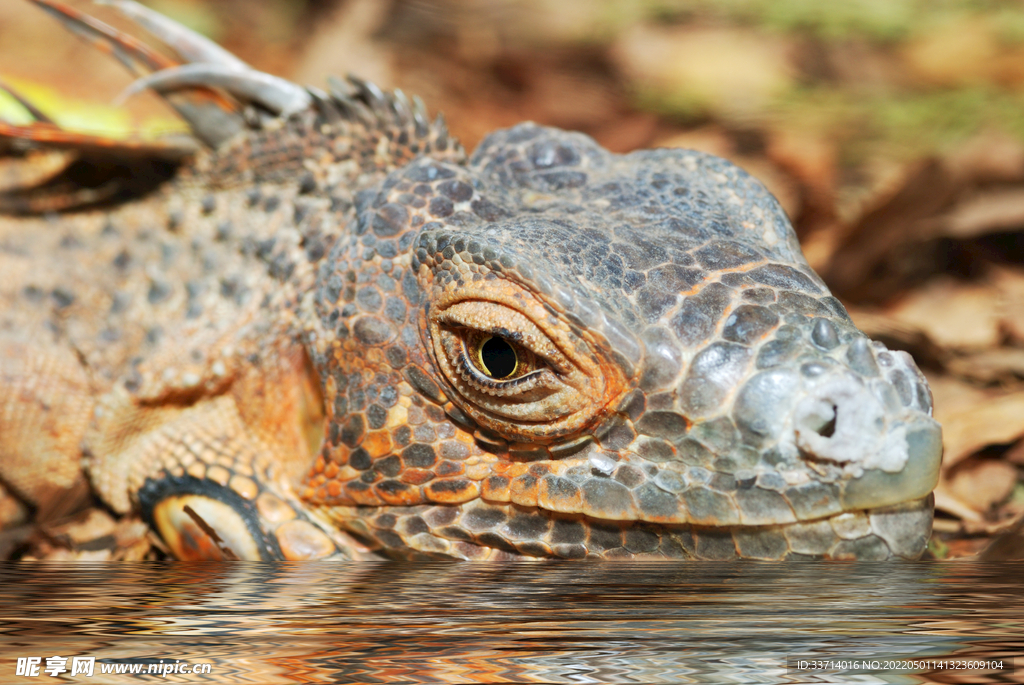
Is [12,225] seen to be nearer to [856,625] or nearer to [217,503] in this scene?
[217,503]

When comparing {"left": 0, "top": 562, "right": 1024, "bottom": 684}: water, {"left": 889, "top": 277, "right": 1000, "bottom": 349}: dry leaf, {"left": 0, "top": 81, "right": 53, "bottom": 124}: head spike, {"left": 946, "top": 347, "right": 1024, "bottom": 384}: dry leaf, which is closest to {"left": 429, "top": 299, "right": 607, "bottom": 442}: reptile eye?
{"left": 0, "top": 562, "right": 1024, "bottom": 684}: water

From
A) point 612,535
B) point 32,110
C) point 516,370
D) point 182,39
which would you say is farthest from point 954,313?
point 32,110

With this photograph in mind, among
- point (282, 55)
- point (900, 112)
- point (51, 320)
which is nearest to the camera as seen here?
point (51, 320)

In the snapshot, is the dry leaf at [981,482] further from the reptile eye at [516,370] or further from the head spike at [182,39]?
the head spike at [182,39]

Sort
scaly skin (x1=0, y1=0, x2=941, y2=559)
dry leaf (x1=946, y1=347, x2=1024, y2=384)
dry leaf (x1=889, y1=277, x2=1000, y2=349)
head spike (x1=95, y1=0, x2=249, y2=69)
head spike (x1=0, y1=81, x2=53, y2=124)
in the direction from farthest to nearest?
dry leaf (x1=889, y1=277, x2=1000, y2=349)
dry leaf (x1=946, y1=347, x2=1024, y2=384)
head spike (x1=0, y1=81, x2=53, y2=124)
head spike (x1=95, y1=0, x2=249, y2=69)
scaly skin (x1=0, y1=0, x2=941, y2=559)

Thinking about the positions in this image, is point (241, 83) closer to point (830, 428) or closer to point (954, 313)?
point (830, 428)

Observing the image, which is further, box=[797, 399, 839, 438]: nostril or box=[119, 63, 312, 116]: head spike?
box=[119, 63, 312, 116]: head spike

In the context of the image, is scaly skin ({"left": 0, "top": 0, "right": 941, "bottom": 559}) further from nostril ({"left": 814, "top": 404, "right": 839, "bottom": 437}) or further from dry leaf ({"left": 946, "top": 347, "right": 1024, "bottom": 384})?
dry leaf ({"left": 946, "top": 347, "right": 1024, "bottom": 384})

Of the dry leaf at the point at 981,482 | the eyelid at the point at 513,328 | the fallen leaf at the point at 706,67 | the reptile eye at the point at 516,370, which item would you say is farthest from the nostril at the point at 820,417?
the fallen leaf at the point at 706,67

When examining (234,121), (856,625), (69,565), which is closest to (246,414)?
(69,565)
